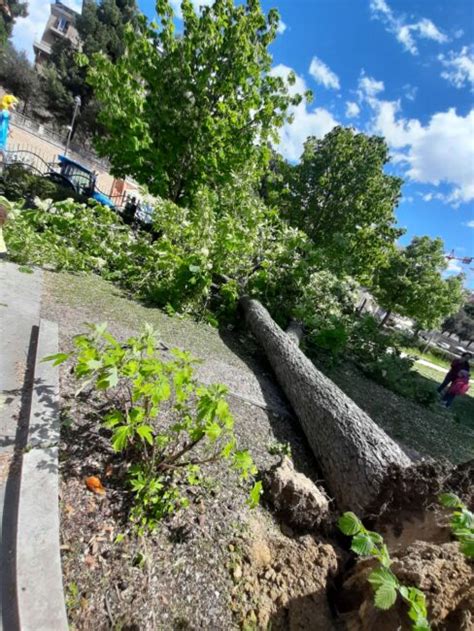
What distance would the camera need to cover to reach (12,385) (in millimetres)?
2596

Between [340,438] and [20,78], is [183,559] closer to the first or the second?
[340,438]

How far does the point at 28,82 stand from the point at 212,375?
4613cm

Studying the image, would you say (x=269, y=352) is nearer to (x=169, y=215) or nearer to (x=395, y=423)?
(x=395, y=423)

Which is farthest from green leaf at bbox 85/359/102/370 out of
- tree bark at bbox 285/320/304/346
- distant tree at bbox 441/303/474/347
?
distant tree at bbox 441/303/474/347

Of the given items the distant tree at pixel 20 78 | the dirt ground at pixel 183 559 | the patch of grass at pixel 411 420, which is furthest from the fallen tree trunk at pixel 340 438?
the distant tree at pixel 20 78

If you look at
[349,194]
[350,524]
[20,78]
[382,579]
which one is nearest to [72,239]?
[350,524]

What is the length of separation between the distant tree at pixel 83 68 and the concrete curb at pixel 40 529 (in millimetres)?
42586

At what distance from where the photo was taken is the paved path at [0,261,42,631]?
1.43m

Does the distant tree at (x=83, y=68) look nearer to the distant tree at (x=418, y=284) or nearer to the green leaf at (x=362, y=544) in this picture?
the distant tree at (x=418, y=284)

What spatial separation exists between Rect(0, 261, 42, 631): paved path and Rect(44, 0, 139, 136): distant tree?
131 ft

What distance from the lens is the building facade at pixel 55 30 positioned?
142 feet

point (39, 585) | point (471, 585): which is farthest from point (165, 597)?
point (471, 585)

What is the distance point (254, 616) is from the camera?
1.60 metres

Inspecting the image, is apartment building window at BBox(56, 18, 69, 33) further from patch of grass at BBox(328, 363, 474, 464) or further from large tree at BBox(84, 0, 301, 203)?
patch of grass at BBox(328, 363, 474, 464)
